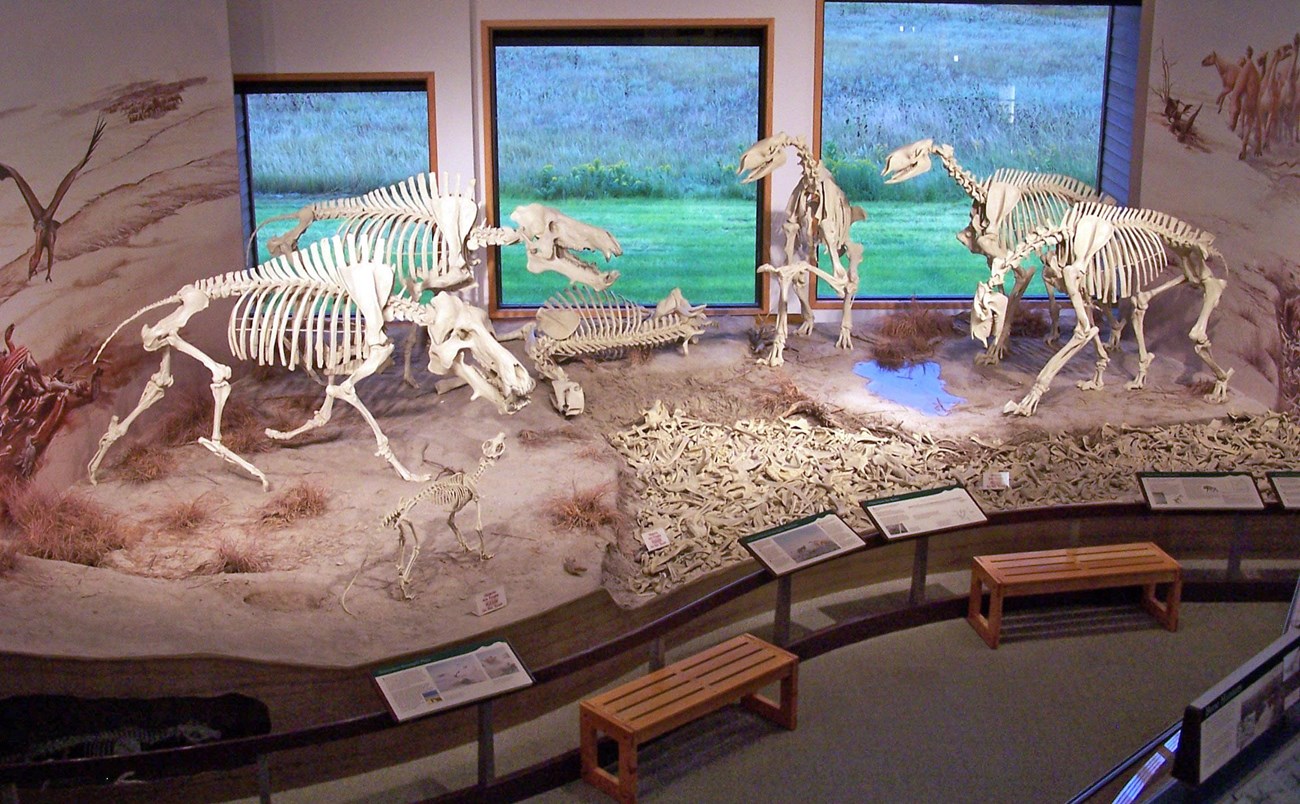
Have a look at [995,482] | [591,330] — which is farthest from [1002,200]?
[591,330]

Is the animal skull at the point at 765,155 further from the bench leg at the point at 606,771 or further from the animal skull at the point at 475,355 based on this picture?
the bench leg at the point at 606,771

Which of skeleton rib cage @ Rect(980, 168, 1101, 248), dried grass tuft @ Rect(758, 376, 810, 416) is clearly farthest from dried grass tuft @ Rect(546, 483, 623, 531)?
skeleton rib cage @ Rect(980, 168, 1101, 248)

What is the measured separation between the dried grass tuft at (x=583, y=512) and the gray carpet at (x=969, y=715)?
1.40 meters

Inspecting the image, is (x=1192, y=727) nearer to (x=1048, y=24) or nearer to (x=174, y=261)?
(x=174, y=261)

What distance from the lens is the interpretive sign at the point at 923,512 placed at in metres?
6.27

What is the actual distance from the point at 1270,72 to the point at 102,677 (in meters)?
8.10

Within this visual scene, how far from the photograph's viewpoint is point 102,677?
17.0ft

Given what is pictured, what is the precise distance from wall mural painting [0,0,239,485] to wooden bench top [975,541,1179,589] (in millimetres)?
5147

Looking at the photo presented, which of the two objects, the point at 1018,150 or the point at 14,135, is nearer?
the point at 14,135

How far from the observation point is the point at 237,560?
6.33 m

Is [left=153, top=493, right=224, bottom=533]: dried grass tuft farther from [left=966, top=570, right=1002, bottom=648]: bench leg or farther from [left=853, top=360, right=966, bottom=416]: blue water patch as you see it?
[left=853, top=360, right=966, bottom=416]: blue water patch

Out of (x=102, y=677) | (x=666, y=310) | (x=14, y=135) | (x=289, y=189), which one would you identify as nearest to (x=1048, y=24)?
(x=666, y=310)

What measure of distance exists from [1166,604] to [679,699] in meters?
2.92

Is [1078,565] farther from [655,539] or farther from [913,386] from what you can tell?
[913,386]
